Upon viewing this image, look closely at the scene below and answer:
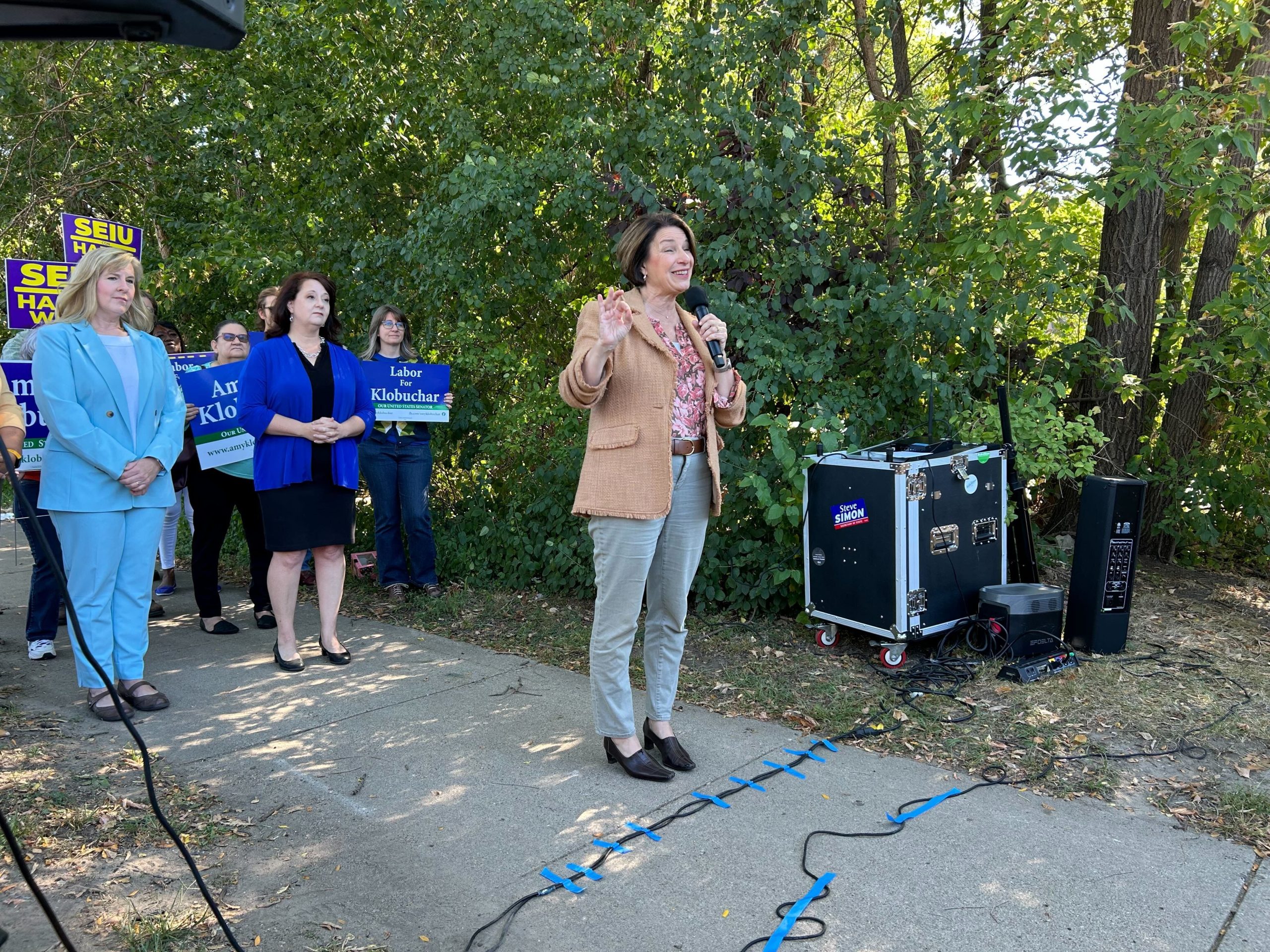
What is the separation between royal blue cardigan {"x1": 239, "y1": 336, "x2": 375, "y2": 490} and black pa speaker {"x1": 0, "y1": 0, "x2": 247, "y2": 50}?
288cm

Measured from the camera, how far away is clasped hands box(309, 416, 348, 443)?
5.05 m

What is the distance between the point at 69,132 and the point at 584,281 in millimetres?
6804

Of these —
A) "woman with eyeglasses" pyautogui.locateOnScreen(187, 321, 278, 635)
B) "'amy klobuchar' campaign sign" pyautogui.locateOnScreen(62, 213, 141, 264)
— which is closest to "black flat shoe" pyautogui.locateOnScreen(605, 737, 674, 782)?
"woman with eyeglasses" pyautogui.locateOnScreen(187, 321, 278, 635)

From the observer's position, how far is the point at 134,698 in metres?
4.54

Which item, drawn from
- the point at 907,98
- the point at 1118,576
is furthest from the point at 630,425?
the point at 907,98

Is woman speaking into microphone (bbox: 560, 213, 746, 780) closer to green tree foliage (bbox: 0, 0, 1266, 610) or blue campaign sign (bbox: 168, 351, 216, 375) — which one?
green tree foliage (bbox: 0, 0, 1266, 610)

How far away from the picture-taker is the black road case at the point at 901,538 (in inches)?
203

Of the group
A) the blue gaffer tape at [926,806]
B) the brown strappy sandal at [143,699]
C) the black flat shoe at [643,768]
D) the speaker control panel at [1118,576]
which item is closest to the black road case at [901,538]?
the speaker control panel at [1118,576]

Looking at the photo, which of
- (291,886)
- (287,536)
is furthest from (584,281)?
(291,886)

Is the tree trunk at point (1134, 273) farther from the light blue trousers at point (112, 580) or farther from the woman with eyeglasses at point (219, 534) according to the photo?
the light blue trousers at point (112, 580)

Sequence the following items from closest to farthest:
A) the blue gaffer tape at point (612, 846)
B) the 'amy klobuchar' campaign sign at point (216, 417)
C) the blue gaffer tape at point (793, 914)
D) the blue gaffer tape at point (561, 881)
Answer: the blue gaffer tape at point (793, 914), the blue gaffer tape at point (561, 881), the blue gaffer tape at point (612, 846), the 'amy klobuchar' campaign sign at point (216, 417)

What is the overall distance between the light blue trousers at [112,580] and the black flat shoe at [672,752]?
2.42 m

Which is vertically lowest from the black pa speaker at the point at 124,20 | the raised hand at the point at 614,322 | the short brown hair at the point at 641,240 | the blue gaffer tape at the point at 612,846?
the blue gaffer tape at the point at 612,846

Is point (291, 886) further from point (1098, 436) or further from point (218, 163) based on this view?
point (218, 163)
